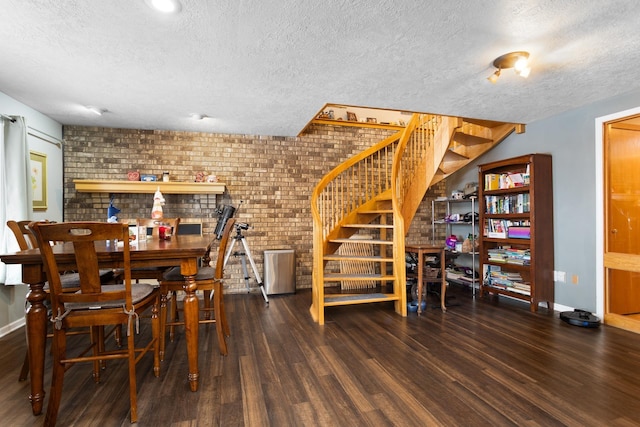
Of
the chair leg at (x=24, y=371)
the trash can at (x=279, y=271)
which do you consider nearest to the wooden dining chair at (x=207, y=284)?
the chair leg at (x=24, y=371)

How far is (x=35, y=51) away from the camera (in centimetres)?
236

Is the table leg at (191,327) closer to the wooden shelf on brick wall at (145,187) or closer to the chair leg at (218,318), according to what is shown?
the chair leg at (218,318)

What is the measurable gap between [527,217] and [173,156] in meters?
4.66

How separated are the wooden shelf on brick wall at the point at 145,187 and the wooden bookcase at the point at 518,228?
3.64m

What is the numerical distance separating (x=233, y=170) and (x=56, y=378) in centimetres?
336

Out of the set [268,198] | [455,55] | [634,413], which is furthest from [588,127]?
[268,198]

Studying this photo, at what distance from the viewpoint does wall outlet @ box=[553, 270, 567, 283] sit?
12.2 ft

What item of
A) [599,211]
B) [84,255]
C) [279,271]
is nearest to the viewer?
[84,255]

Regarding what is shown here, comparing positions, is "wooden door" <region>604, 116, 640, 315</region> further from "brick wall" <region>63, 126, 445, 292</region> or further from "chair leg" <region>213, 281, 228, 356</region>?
"chair leg" <region>213, 281, 228, 356</region>

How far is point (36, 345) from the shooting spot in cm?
182

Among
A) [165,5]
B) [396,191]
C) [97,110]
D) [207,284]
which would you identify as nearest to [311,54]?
[165,5]

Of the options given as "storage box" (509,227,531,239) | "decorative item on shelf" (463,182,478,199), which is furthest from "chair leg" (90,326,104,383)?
"decorative item on shelf" (463,182,478,199)

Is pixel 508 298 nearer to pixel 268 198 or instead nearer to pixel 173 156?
pixel 268 198

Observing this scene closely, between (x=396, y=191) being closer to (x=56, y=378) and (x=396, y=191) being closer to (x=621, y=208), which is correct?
(x=621, y=208)
